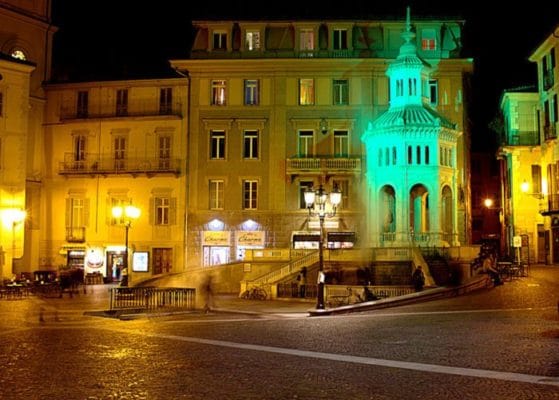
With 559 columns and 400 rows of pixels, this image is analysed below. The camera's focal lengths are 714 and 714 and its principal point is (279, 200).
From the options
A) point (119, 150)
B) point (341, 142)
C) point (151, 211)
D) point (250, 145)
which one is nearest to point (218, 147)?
point (250, 145)

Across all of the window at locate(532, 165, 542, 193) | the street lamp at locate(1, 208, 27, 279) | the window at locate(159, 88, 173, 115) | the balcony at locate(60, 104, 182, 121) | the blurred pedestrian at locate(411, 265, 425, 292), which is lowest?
the blurred pedestrian at locate(411, 265, 425, 292)

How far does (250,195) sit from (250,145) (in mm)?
3403

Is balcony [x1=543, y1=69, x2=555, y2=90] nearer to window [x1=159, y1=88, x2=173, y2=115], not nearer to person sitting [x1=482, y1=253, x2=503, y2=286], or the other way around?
person sitting [x1=482, y1=253, x2=503, y2=286]

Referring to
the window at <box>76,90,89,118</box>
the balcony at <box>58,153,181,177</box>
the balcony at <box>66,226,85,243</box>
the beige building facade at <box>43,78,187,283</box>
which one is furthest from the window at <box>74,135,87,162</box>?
the balcony at <box>66,226,85,243</box>

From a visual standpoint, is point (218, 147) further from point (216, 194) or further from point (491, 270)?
point (491, 270)

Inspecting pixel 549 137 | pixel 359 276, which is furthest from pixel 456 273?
pixel 549 137

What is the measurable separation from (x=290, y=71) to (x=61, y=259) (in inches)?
806

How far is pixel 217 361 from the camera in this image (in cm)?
1396

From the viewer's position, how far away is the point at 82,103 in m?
50.5

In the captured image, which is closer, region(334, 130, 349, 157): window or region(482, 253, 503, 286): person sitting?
region(482, 253, 503, 286): person sitting

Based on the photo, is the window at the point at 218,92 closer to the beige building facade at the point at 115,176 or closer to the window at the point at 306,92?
the beige building facade at the point at 115,176

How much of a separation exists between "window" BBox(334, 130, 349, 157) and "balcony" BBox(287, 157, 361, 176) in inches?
36.2

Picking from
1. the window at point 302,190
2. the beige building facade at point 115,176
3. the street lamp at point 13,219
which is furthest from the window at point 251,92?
the street lamp at point 13,219

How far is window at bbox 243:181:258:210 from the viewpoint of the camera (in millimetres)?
48188
